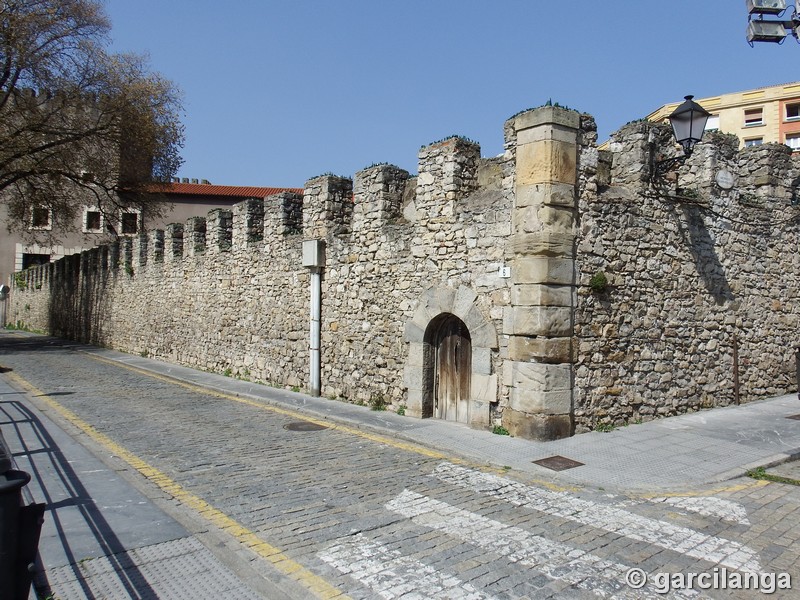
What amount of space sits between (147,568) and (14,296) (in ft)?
146

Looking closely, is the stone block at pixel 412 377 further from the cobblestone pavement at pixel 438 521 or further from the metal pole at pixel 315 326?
the metal pole at pixel 315 326

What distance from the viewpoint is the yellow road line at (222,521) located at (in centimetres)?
387

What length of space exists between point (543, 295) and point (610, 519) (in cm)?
340

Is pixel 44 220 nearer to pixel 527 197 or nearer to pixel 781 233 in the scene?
pixel 527 197

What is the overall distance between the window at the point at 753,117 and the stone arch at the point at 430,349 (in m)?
50.8

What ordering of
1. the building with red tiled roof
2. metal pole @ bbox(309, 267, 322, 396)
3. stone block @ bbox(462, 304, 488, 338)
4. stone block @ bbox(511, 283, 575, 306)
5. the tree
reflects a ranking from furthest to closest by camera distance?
the building with red tiled roof, the tree, metal pole @ bbox(309, 267, 322, 396), stone block @ bbox(462, 304, 488, 338), stone block @ bbox(511, 283, 575, 306)

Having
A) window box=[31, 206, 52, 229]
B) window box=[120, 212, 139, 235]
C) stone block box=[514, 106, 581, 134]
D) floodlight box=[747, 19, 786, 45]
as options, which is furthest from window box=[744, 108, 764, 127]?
window box=[31, 206, 52, 229]

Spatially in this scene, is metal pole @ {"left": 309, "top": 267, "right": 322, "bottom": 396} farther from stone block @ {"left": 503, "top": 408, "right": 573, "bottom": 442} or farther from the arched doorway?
stone block @ {"left": 503, "top": 408, "right": 573, "bottom": 442}

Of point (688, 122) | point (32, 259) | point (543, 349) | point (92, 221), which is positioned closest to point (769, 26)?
point (688, 122)

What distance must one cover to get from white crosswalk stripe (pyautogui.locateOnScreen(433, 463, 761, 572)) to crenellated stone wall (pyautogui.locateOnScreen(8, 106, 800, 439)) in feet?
6.16

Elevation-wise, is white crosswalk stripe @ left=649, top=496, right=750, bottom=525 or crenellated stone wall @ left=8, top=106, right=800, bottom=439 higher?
crenellated stone wall @ left=8, top=106, right=800, bottom=439

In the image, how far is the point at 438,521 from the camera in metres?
5.00

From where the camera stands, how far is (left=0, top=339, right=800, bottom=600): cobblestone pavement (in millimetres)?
3959

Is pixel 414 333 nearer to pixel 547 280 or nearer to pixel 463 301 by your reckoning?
pixel 463 301
